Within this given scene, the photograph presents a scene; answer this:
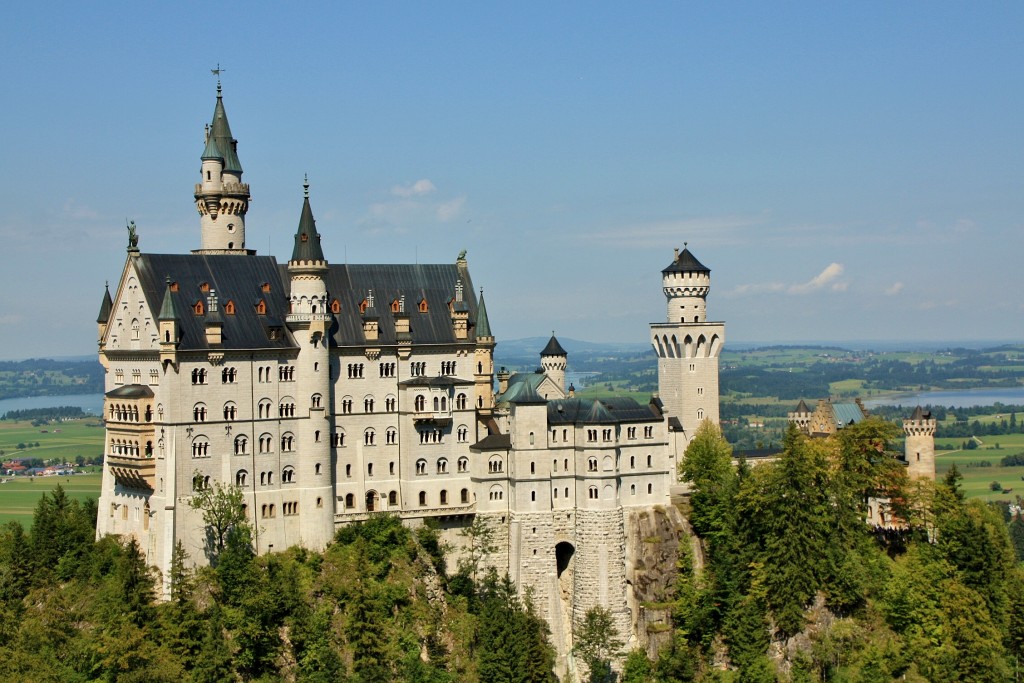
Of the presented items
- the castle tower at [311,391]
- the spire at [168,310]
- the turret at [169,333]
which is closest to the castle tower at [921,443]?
the castle tower at [311,391]

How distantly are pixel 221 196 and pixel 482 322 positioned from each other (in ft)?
71.0

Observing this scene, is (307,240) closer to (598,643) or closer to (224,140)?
(224,140)

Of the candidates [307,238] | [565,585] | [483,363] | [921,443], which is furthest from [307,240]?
[921,443]

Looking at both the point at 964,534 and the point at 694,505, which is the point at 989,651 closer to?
the point at 964,534

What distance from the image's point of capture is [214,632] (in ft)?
274

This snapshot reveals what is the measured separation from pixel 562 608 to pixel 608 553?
213 inches

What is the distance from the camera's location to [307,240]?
304 feet

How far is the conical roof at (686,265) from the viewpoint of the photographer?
10919cm

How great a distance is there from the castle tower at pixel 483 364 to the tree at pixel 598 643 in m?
17.0

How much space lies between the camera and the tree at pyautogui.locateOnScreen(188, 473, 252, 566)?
86.4 m

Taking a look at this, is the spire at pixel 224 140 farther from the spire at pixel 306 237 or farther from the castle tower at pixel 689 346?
the castle tower at pixel 689 346

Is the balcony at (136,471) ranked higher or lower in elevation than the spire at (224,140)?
lower

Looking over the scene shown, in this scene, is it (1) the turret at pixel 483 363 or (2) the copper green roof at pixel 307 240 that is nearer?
(2) the copper green roof at pixel 307 240

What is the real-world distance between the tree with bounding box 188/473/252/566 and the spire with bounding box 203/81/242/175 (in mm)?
25904
